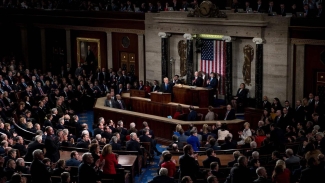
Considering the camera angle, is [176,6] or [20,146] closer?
[20,146]

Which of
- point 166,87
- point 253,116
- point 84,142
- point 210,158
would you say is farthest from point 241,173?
point 166,87

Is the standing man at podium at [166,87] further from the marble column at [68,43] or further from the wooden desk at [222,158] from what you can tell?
the marble column at [68,43]

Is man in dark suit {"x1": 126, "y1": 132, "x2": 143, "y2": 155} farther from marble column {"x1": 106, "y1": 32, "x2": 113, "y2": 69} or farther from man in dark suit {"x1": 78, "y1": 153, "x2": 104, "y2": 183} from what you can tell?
marble column {"x1": 106, "y1": 32, "x2": 113, "y2": 69}

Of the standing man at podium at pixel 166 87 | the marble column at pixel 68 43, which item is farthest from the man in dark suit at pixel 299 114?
the marble column at pixel 68 43

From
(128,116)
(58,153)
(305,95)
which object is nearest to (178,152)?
(58,153)

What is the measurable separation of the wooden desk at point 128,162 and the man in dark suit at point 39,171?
93.6 inches

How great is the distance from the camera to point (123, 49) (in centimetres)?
2847

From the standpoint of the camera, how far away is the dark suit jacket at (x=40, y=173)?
12500 millimetres

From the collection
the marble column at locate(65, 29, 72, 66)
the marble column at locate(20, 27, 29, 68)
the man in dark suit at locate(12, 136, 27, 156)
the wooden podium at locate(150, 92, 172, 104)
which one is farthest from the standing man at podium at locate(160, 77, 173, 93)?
the marble column at locate(20, 27, 29, 68)

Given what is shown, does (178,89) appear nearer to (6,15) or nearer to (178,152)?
(178,152)

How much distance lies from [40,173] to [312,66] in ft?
41.4

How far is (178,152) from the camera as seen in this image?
49.0 ft

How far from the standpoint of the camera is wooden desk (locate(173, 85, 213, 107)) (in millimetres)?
21859

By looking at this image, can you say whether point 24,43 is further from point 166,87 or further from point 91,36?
point 166,87
